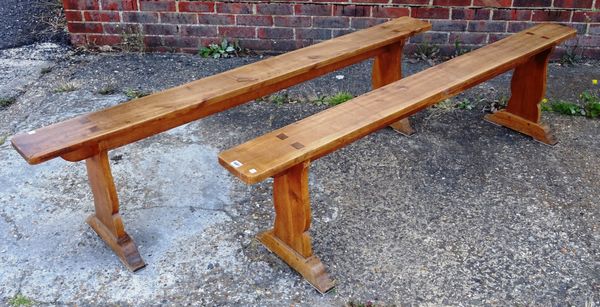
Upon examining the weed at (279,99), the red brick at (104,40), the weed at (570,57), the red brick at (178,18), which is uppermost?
the red brick at (178,18)

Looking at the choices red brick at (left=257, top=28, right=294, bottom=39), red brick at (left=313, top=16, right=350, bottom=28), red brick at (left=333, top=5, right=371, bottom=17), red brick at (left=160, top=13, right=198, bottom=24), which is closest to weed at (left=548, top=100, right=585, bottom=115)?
red brick at (left=333, top=5, right=371, bottom=17)

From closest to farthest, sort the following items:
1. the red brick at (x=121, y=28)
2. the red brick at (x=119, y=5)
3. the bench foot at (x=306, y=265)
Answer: the bench foot at (x=306, y=265)
the red brick at (x=119, y=5)
the red brick at (x=121, y=28)

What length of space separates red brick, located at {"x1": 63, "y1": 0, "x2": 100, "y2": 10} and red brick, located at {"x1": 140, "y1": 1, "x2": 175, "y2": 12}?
1.08 feet

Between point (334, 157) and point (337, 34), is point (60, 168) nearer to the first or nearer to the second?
point (334, 157)

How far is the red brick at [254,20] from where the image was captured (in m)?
4.61

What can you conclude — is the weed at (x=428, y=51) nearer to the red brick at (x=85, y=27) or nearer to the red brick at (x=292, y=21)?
the red brick at (x=292, y=21)

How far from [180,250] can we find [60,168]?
100cm

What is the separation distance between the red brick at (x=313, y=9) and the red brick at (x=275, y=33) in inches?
6.4

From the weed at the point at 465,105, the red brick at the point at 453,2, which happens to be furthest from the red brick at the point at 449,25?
the weed at the point at 465,105

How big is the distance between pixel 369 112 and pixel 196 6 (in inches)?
89.8

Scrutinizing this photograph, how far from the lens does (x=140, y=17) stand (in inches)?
183

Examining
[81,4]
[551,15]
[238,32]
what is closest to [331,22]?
[238,32]

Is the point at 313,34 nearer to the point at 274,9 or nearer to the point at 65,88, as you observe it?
the point at 274,9

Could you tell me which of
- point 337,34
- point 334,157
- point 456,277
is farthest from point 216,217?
point 337,34
